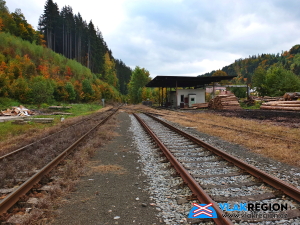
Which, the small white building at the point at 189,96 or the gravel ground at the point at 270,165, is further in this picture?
the small white building at the point at 189,96

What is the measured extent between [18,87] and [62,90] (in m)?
8.87

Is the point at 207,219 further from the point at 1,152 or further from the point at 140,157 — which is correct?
the point at 1,152

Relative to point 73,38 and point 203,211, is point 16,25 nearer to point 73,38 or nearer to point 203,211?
point 73,38

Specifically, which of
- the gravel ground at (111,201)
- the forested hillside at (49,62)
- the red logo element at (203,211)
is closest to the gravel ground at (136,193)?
the gravel ground at (111,201)

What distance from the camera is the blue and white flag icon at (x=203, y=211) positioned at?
9.48ft

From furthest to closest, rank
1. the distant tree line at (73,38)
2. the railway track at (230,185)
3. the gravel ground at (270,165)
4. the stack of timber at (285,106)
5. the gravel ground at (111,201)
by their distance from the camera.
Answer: the distant tree line at (73,38), the stack of timber at (285,106), the gravel ground at (270,165), the railway track at (230,185), the gravel ground at (111,201)

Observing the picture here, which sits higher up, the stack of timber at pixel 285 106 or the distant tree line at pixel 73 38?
the distant tree line at pixel 73 38

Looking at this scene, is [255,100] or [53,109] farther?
[255,100]

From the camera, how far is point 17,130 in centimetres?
1208

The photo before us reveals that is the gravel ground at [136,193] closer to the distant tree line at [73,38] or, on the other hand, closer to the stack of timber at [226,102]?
the stack of timber at [226,102]

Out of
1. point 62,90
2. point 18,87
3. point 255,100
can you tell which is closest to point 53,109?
point 18,87

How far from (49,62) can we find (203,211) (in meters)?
50.1

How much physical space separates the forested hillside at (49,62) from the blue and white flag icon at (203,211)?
25877 millimetres

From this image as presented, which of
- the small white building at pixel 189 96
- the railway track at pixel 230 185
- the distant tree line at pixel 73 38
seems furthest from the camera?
the distant tree line at pixel 73 38
